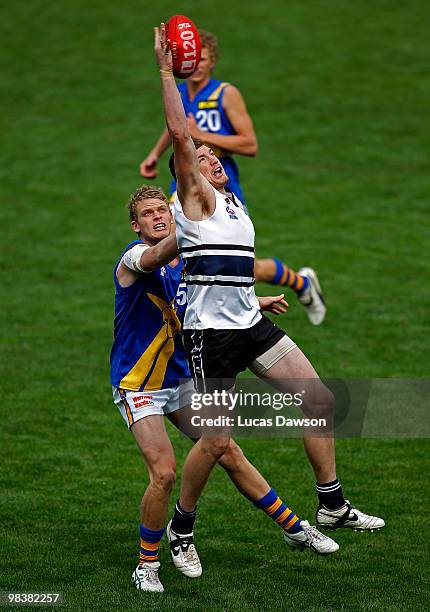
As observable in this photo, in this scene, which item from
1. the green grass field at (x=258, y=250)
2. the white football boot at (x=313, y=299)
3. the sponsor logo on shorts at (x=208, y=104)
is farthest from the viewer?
the white football boot at (x=313, y=299)

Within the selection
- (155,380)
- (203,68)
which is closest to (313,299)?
(203,68)

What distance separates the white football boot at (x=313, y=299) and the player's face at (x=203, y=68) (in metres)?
2.22

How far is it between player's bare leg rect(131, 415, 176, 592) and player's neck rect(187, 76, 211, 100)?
4.76m

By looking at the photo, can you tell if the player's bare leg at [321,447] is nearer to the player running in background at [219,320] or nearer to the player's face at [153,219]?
the player running in background at [219,320]

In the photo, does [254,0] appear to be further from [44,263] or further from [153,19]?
[44,263]

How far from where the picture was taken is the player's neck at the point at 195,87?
10.0 meters

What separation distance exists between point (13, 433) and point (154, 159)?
2965mm

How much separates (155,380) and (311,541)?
1.31 m

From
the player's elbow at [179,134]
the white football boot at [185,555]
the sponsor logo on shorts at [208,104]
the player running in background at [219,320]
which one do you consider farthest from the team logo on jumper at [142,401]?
the sponsor logo on shorts at [208,104]

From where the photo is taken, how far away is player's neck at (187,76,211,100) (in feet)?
33.0

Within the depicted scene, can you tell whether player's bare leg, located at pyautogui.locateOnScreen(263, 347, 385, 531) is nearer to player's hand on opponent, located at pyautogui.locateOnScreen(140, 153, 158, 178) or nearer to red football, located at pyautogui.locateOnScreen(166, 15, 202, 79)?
red football, located at pyautogui.locateOnScreen(166, 15, 202, 79)

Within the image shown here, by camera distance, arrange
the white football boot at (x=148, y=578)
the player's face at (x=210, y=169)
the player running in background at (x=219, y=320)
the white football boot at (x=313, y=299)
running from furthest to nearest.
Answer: the white football boot at (x=313, y=299)
the player's face at (x=210, y=169)
the white football boot at (x=148, y=578)
the player running in background at (x=219, y=320)

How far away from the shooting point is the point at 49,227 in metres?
14.4

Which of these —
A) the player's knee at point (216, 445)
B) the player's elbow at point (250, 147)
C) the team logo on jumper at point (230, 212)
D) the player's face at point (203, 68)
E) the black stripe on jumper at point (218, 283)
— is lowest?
the player's elbow at point (250, 147)
